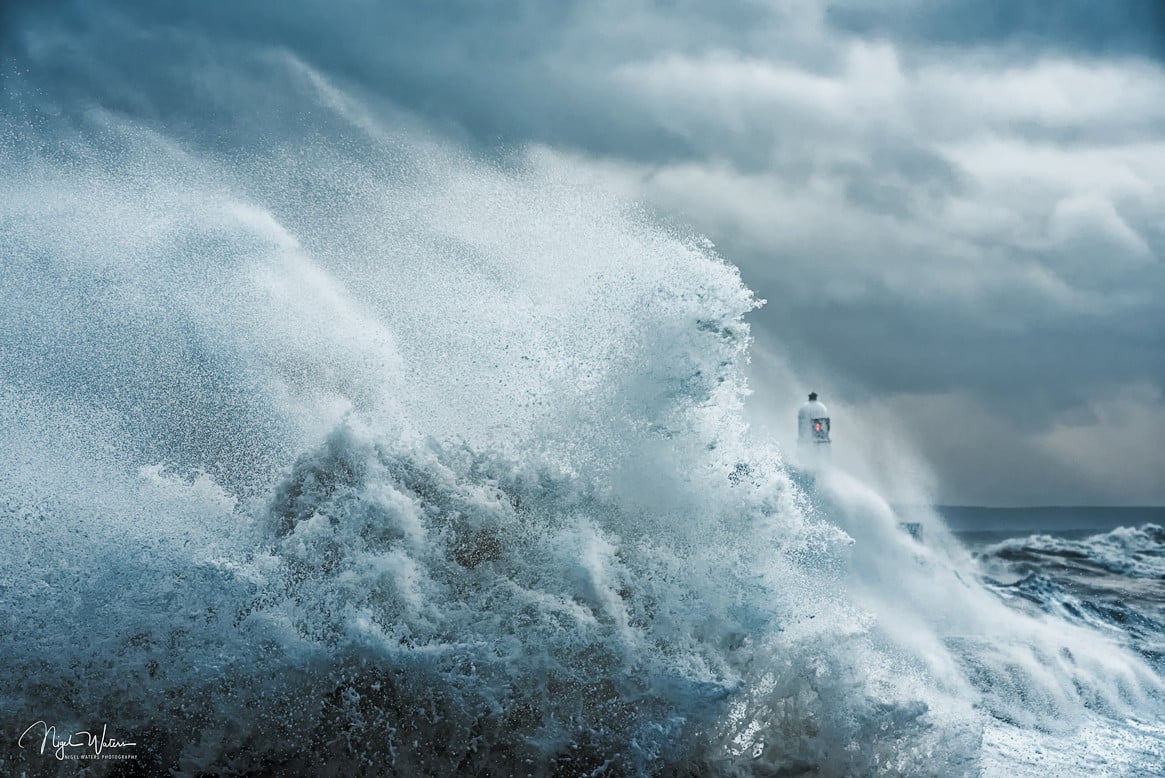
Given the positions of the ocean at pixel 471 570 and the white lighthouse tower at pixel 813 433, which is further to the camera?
the white lighthouse tower at pixel 813 433

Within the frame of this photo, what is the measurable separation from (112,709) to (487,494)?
274 cm

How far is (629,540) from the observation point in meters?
6.61

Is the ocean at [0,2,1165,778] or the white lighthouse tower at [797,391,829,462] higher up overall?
the white lighthouse tower at [797,391,829,462]

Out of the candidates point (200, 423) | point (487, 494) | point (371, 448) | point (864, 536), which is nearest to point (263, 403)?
point (200, 423)

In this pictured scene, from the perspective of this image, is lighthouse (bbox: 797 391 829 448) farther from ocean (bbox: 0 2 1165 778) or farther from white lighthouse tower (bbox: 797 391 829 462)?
ocean (bbox: 0 2 1165 778)

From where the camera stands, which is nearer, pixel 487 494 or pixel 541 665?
pixel 541 665

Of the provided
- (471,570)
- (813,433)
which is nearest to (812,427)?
(813,433)

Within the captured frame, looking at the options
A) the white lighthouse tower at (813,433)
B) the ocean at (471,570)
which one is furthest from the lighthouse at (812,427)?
the ocean at (471,570)

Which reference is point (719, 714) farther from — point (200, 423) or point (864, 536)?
point (864, 536)

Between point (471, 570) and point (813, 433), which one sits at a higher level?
point (813, 433)

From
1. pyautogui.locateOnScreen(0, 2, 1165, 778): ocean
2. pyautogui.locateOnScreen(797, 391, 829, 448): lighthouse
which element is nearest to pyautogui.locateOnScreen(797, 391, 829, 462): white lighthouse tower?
pyautogui.locateOnScreen(797, 391, 829, 448): lighthouse

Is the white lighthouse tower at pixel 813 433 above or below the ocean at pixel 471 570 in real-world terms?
above

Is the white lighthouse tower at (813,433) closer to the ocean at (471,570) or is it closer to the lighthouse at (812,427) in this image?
the lighthouse at (812,427)

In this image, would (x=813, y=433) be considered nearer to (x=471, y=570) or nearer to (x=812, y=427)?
(x=812, y=427)
